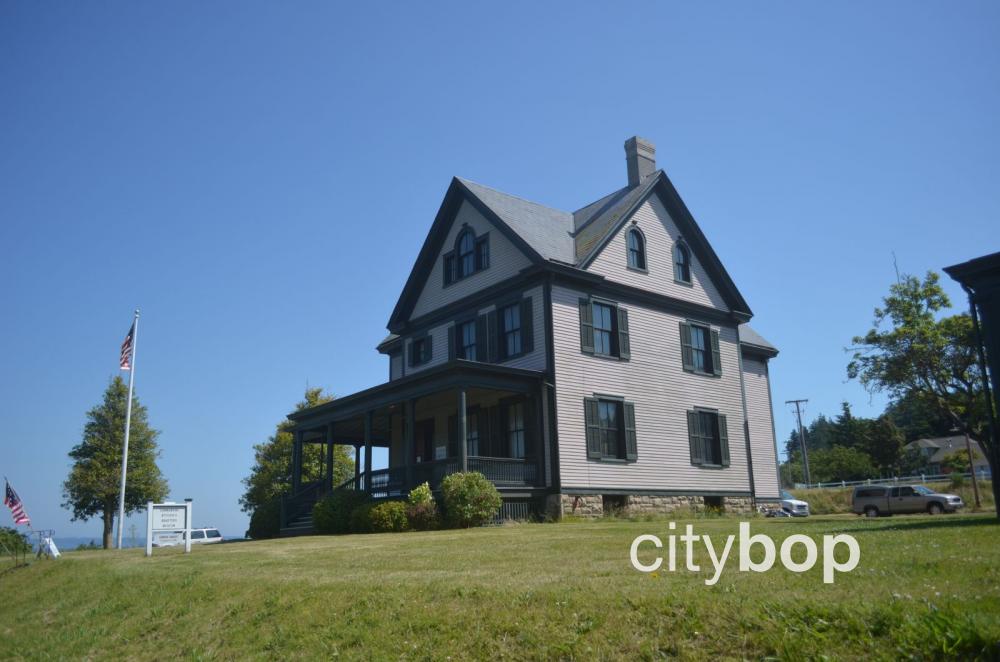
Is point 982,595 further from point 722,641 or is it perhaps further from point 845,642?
point 722,641

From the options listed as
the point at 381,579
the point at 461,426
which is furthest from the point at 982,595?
the point at 461,426

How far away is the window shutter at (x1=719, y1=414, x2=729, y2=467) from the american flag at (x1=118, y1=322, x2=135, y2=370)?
22.0m

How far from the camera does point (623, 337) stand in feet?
86.9

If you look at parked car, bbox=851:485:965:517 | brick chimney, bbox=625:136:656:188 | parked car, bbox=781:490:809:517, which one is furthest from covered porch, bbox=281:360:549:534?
parked car, bbox=851:485:965:517

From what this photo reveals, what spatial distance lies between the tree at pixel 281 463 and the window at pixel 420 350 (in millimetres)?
12352

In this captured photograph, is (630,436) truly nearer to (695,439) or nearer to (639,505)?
(639,505)

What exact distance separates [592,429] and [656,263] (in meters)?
7.08

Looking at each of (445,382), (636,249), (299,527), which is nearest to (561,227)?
(636,249)

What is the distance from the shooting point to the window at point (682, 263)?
2933 cm

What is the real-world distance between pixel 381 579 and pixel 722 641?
5.33 meters

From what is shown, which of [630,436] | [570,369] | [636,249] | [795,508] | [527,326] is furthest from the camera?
[795,508]

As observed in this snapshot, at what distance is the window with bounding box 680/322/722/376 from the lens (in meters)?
28.8

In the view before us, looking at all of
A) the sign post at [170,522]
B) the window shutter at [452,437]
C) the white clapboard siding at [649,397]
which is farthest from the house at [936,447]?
the sign post at [170,522]
